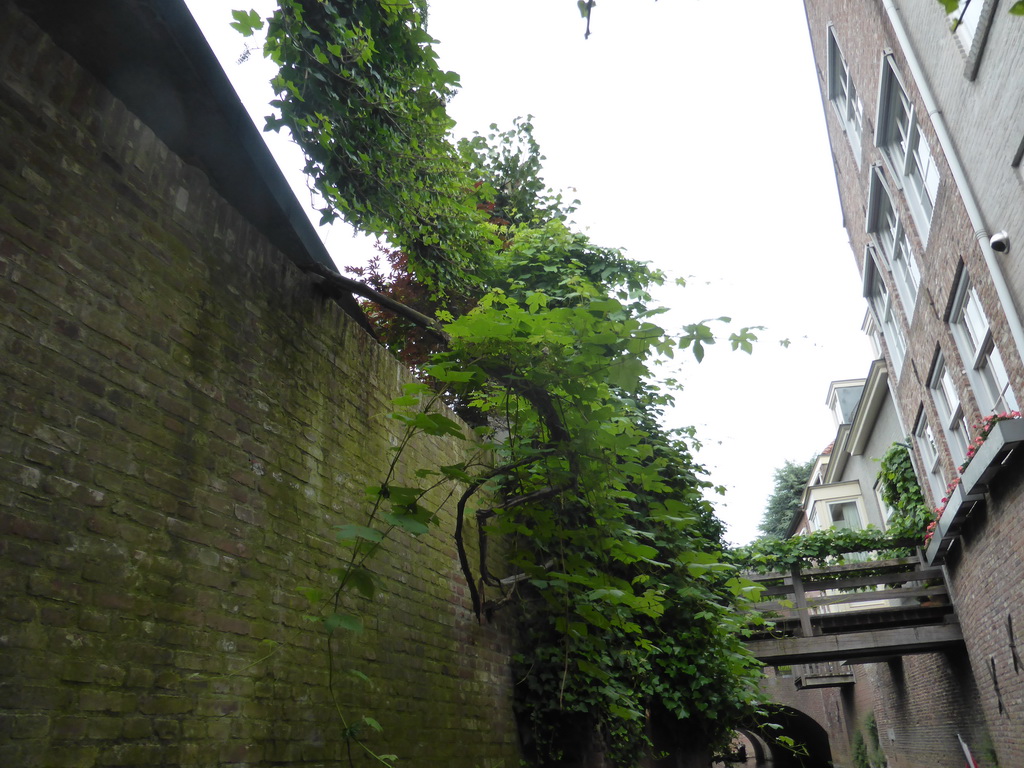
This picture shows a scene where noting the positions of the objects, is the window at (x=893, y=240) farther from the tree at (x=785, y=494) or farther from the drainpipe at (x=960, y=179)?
the tree at (x=785, y=494)

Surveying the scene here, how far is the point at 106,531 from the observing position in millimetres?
2559

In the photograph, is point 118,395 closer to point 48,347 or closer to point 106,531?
point 48,347

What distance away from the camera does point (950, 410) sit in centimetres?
1118

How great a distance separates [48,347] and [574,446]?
272 centimetres

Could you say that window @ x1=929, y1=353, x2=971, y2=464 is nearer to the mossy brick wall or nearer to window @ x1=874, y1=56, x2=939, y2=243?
window @ x1=874, y1=56, x2=939, y2=243

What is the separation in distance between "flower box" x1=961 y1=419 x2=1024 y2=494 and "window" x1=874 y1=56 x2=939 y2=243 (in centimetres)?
326

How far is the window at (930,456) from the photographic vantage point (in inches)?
479

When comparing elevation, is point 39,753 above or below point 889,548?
below

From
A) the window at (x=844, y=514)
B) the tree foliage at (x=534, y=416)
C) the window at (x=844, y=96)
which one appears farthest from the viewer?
the window at (x=844, y=514)

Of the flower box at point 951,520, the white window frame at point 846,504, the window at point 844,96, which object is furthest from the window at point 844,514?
the window at point 844,96

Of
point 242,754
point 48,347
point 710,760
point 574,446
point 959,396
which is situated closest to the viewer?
point 48,347

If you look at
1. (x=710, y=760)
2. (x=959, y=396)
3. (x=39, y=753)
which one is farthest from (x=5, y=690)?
(x=959, y=396)

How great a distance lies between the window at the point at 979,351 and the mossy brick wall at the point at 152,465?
768cm

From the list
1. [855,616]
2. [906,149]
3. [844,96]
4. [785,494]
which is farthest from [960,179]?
[785,494]
